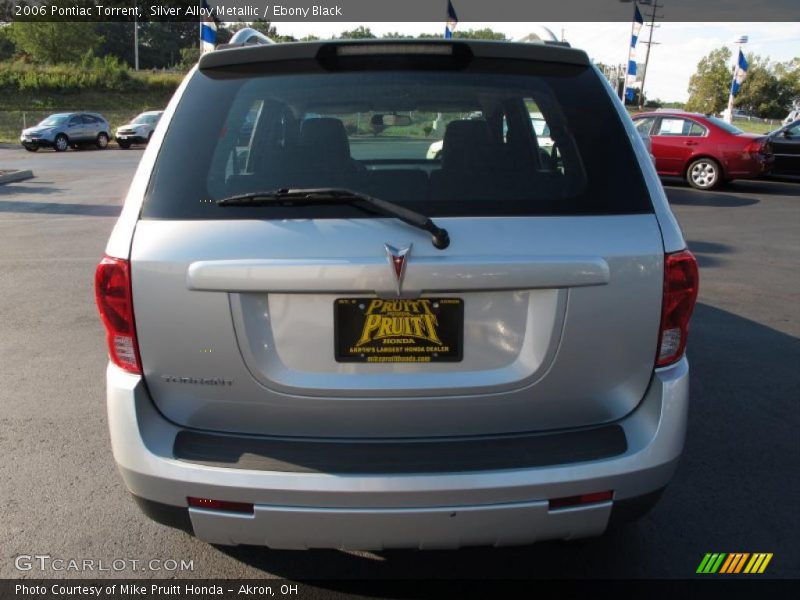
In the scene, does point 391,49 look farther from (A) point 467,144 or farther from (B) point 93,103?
(B) point 93,103

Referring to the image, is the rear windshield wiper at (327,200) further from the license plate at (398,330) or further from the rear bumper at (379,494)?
the rear bumper at (379,494)

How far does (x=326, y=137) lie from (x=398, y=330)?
85cm

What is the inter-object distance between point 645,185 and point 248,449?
149cm

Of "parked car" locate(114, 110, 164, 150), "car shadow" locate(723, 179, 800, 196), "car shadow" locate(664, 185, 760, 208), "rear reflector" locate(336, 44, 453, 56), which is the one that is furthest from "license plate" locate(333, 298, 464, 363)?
"parked car" locate(114, 110, 164, 150)

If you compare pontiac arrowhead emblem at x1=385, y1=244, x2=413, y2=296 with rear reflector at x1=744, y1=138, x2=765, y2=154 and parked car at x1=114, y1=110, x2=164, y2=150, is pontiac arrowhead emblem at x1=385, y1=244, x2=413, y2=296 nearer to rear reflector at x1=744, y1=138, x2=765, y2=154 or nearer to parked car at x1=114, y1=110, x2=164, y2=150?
rear reflector at x1=744, y1=138, x2=765, y2=154

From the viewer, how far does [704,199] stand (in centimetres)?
1386

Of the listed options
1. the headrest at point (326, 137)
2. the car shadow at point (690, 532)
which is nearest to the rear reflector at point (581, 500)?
the car shadow at point (690, 532)

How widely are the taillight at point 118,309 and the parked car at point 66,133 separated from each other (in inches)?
1240

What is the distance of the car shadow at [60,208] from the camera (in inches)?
455

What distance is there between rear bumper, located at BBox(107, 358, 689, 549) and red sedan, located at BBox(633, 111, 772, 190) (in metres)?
14.3

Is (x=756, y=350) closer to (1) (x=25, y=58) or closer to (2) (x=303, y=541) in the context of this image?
(2) (x=303, y=541)

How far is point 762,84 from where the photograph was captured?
67375mm

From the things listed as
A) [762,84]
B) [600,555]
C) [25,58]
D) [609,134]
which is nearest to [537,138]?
[609,134]

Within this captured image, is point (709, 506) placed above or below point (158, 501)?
below
